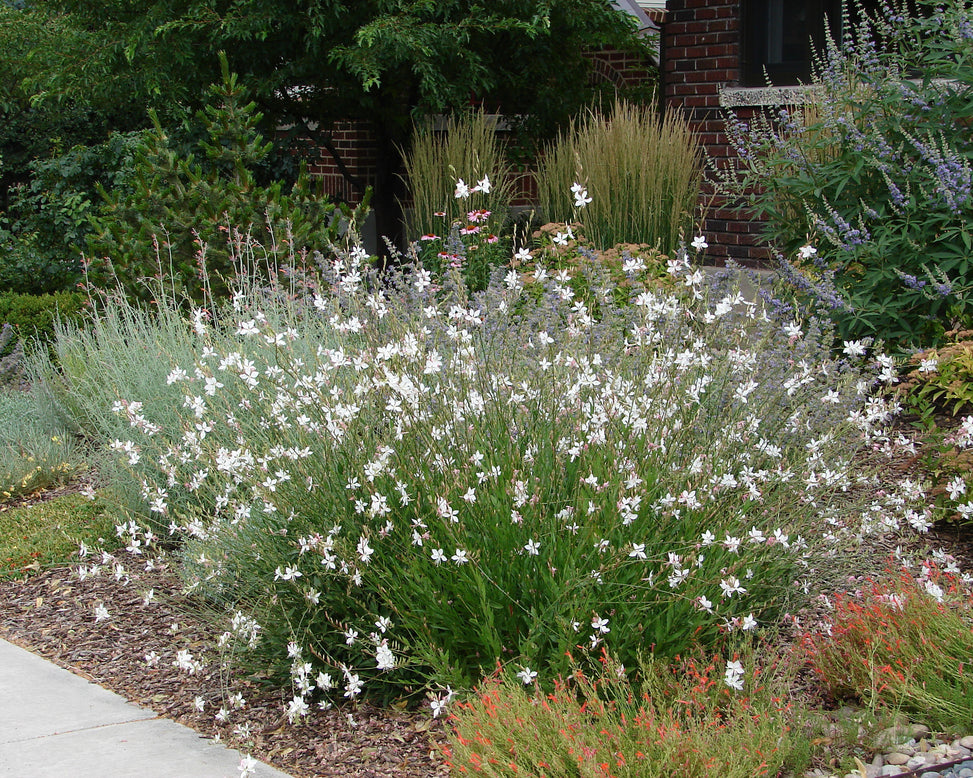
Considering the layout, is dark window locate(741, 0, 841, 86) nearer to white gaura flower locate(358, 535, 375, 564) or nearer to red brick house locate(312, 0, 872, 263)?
red brick house locate(312, 0, 872, 263)

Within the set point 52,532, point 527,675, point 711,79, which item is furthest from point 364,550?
point 711,79

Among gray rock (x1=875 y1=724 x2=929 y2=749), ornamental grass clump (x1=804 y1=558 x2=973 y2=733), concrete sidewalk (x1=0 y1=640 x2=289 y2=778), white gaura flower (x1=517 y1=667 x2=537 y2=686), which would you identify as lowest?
concrete sidewalk (x1=0 y1=640 x2=289 y2=778)

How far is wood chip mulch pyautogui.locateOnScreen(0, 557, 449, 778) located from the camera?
3.33m

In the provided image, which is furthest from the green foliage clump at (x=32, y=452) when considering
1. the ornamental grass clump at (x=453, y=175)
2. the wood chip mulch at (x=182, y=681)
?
the ornamental grass clump at (x=453, y=175)

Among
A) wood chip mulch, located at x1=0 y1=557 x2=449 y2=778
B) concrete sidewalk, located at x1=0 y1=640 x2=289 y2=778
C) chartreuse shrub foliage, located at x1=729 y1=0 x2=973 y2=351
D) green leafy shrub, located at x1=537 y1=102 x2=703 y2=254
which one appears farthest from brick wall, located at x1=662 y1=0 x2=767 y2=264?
concrete sidewalk, located at x1=0 y1=640 x2=289 y2=778

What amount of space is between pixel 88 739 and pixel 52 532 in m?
2.34

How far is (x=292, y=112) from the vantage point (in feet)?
37.9

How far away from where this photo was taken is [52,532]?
5531 millimetres

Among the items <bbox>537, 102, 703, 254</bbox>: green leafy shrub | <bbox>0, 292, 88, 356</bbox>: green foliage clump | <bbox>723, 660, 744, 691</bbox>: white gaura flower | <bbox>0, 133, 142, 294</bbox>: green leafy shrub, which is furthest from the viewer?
<bbox>0, 133, 142, 294</bbox>: green leafy shrub

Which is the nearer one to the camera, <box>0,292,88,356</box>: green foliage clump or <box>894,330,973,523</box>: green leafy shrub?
<box>894,330,973,523</box>: green leafy shrub

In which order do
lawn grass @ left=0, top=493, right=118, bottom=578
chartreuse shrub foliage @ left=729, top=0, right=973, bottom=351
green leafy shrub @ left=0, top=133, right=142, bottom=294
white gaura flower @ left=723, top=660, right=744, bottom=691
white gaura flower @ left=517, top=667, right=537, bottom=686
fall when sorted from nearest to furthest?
white gaura flower @ left=723, top=660, right=744, bottom=691
white gaura flower @ left=517, top=667, right=537, bottom=686
lawn grass @ left=0, top=493, right=118, bottom=578
chartreuse shrub foliage @ left=729, top=0, right=973, bottom=351
green leafy shrub @ left=0, top=133, right=142, bottom=294

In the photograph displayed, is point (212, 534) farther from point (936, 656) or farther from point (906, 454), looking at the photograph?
point (906, 454)

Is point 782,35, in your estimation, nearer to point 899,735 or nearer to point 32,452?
point 32,452

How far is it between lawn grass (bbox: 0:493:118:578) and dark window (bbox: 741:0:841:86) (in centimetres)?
697
